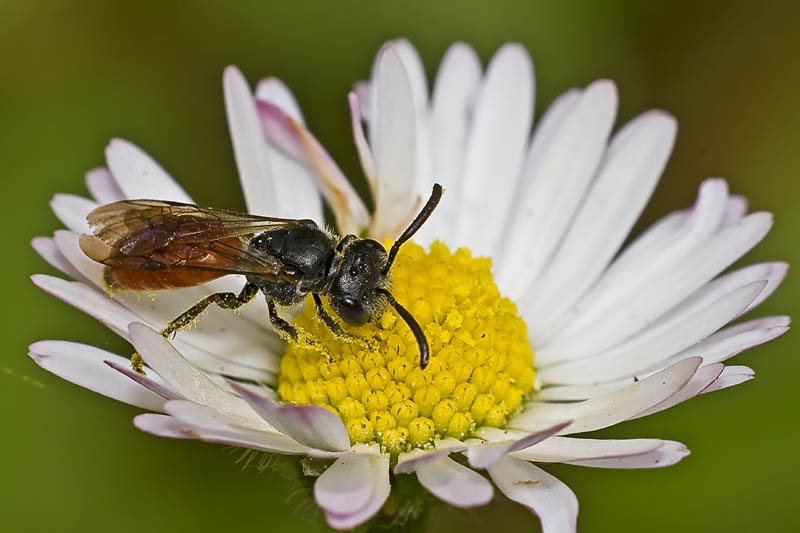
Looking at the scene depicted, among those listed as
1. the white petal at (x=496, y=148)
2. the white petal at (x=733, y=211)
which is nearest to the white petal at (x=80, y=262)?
the white petal at (x=496, y=148)

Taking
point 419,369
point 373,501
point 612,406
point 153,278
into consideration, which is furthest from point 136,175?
point 612,406

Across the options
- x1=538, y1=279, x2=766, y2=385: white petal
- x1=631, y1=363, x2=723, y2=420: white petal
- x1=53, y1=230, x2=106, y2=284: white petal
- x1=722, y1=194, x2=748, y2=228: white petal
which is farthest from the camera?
x1=722, y1=194, x2=748, y2=228: white petal

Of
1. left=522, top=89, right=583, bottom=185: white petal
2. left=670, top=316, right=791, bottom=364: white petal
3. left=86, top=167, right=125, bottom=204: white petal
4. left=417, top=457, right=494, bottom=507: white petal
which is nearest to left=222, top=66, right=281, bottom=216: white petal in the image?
left=86, top=167, right=125, bottom=204: white petal

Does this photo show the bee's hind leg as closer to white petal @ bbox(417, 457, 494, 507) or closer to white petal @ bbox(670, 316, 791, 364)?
white petal @ bbox(417, 457, 494, 507)

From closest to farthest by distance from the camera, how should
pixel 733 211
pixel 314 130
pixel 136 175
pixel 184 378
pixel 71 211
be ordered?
pixel 184 378
pixel 71 211
pixel 136 175
pixel 733 211
pixel 314 130

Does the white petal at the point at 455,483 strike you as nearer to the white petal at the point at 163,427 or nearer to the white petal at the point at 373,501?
the white petal at the point at 373,501

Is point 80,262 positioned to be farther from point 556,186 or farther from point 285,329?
point 556,186

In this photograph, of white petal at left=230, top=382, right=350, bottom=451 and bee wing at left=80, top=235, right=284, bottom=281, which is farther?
bee wing at left=80, top=235, right=284, bottom=281
